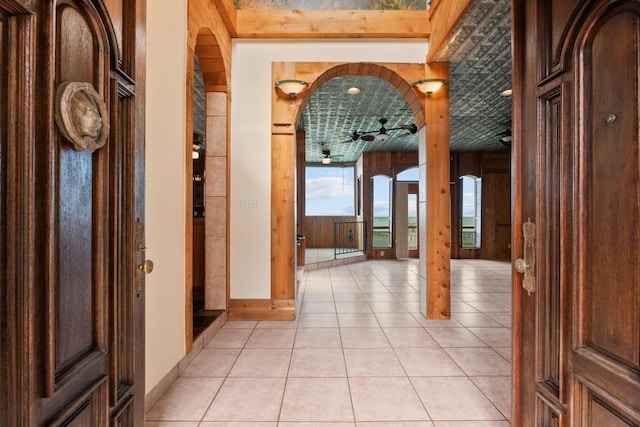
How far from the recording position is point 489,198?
9414mm

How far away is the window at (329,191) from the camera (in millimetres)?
12148

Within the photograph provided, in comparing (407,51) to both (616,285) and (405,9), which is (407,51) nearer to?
(405,9)

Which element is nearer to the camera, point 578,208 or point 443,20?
point 578,208

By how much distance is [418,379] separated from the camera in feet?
7.45

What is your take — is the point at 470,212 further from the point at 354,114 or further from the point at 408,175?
the point at 354,114

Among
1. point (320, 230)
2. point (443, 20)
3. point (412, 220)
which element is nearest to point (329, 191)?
point (320, 230)

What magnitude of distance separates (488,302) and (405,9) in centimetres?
360

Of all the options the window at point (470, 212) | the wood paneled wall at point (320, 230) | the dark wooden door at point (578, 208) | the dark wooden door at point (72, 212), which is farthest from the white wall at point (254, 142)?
the wood paneled wall at point (320, 230)

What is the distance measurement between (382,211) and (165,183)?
27.4ft

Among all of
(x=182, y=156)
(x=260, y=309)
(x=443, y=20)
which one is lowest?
(x=260, y=309)

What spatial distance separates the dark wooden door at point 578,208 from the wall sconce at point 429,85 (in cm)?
214

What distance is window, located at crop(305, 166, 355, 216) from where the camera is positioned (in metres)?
12.1

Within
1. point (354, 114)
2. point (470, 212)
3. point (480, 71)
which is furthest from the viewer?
point (470, 212)

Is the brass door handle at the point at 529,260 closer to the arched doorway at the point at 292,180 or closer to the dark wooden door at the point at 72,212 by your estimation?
the dark wooden door at the point at 72,212
